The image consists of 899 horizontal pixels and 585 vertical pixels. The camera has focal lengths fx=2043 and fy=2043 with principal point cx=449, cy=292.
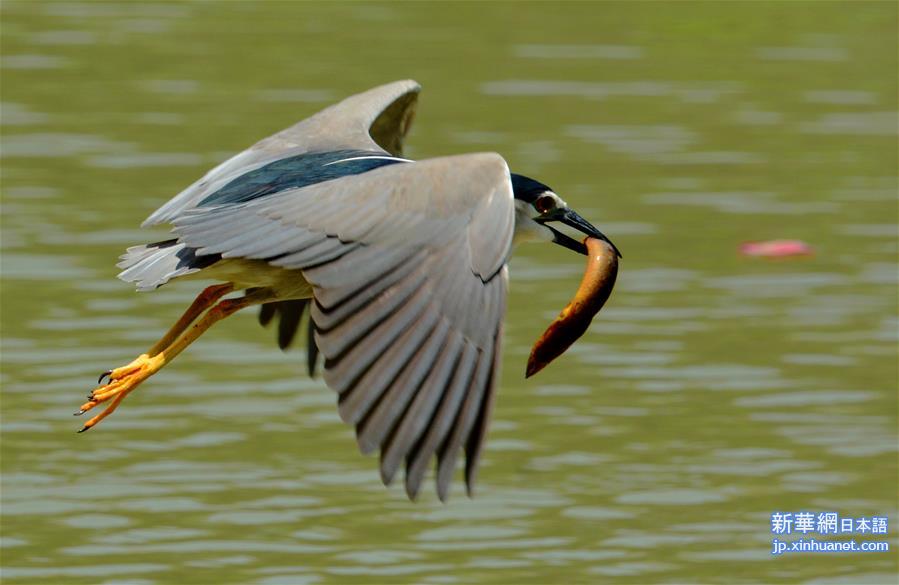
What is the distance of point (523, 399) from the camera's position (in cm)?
946

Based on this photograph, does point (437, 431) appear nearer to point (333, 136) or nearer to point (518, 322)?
point (333, 136)

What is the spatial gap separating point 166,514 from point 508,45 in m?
10.1

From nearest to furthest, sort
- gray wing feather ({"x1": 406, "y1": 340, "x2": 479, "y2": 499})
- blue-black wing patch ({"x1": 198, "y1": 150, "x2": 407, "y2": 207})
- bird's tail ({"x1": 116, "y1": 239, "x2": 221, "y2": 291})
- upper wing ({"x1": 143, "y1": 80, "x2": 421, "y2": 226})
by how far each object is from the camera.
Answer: gray wing feather ({"x1": 406, "y1": 340, "x2": 479, "y2": 499})
bird's tail ({"x1": 116, "y1": 239, "x2": 221, "y2": 291})
blue-black wing patch ({"x1": 198, "y1": 150, "x2": 407, "y2": 207})
upper wing ({"x1": 143, "y1": 80, "x2": 421, "y2": 226})

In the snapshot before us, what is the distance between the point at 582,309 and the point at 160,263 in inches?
59.1

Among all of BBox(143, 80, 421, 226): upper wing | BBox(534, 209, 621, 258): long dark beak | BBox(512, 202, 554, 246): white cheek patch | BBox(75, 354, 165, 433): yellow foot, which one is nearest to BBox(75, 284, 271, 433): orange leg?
BBox(75, 354, 165, 433): yellow foot

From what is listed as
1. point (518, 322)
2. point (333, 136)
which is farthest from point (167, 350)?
point (518, 322)

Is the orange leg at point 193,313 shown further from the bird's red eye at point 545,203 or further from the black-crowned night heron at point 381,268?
the bird's red eye at point 545,203

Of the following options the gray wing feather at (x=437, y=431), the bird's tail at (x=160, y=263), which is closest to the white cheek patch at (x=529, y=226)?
the bird's tail at (x=160, y=263)

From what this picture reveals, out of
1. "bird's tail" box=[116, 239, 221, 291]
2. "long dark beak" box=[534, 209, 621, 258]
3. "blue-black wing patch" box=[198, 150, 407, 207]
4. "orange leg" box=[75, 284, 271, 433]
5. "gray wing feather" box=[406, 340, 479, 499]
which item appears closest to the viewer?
"gray wing feather" box=[406, 340, 479, 499]

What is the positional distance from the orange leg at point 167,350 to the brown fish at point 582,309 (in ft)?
4.29

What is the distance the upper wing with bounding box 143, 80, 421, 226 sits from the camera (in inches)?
324

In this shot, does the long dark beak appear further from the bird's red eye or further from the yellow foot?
the yellow foot

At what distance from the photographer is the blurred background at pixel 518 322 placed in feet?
25.8

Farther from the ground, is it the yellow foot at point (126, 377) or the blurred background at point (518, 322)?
the yellow foot at point (126, 377)
